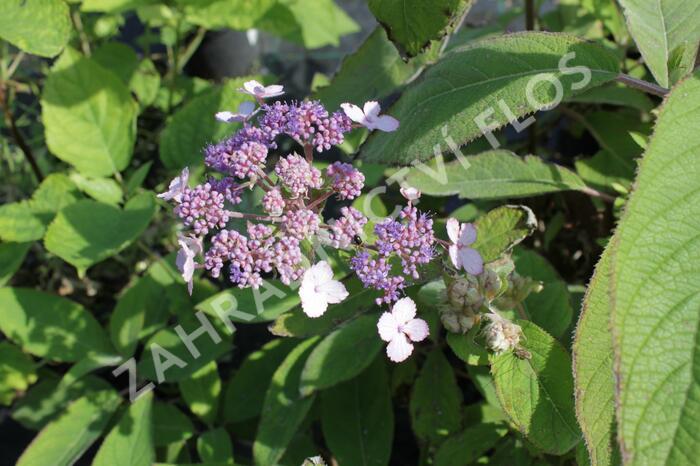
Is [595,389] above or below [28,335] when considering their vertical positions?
below

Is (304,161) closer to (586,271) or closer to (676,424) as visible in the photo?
(676,424)

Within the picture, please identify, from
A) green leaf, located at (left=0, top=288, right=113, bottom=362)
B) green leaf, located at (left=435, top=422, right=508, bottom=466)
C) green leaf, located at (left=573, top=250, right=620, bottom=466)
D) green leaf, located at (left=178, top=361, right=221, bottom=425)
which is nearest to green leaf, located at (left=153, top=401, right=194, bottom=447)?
green leaf, located at (left=178, top=361, right=221, bottom=425)

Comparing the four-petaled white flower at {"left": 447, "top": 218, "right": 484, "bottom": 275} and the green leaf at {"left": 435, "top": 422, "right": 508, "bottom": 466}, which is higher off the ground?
the four-petaled white flower at {"left": 447, "top": 218, "right": 484, "bottom": 275}

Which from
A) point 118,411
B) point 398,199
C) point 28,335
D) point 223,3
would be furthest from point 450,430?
point 223,3

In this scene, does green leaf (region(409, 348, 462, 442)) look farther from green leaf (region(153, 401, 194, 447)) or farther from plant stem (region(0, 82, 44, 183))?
plant stem (region(0, 82, 44, 183))

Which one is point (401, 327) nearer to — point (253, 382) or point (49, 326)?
point (253, 382)

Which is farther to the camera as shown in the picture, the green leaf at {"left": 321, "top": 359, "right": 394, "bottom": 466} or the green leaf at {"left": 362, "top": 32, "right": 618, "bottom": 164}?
the green leaf at {"left": 321, "top": 359, "right": 394, "bottom": 466}
